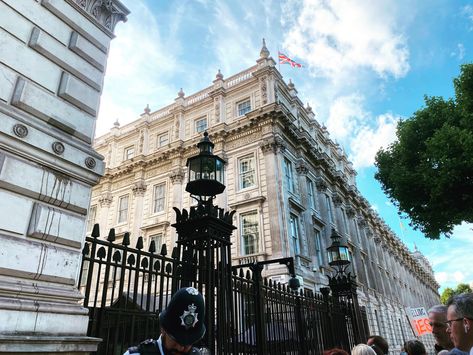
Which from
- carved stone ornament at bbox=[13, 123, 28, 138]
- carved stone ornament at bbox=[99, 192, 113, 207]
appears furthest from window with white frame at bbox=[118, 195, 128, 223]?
carved stone ornament at bbox=[13, 123, 28, 138]

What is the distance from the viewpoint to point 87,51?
17.8 feet

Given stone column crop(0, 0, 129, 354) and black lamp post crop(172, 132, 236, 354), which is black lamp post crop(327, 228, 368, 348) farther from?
stone column crop(0, 0, 129, 354)

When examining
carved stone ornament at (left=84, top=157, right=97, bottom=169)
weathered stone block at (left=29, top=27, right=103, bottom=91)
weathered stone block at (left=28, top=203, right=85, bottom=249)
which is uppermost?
weathered stone block at (left=29, top=27, right=103, bottom=91)

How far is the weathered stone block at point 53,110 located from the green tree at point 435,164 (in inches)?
608

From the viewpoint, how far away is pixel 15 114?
407 cm

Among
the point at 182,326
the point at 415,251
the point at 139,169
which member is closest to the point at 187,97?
the point at 139,169

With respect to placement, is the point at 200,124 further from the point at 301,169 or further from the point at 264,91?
the point at 301,169

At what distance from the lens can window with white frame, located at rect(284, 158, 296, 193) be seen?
22.3m

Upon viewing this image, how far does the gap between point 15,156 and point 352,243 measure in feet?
99.0

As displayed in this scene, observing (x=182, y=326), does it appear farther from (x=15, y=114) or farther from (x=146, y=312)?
(x=15, y=114)

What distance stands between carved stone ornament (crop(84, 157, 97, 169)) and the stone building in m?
15.0

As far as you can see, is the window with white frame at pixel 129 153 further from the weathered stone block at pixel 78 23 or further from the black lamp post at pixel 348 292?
the weathered stone block at pixel 78 23

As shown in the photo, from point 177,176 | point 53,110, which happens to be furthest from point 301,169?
point 53,110

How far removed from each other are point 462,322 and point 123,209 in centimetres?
2625
